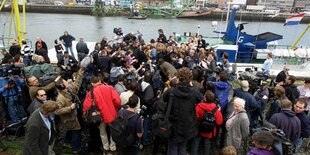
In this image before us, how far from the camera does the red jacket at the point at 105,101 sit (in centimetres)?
404

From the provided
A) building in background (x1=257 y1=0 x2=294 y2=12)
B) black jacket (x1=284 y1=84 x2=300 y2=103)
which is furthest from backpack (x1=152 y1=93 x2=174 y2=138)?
building in background (x1=257 y1=0 x2=294 y2=12)

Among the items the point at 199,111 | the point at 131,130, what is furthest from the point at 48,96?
the point at 199,111

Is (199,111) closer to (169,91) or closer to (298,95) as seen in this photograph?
(169,91)

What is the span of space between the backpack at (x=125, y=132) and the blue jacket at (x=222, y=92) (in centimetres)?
194

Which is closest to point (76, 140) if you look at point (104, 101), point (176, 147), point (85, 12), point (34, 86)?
point (104, 101)

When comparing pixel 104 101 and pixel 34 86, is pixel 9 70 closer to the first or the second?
pixel 34 86

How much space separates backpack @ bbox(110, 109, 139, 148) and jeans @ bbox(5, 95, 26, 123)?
7.77 ft

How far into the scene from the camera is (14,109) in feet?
16.1

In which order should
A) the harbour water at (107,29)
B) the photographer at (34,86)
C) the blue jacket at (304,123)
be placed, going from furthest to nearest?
the harbour water at (107,29) < the photographer at (34,86) < the blue jacket at (304,123)

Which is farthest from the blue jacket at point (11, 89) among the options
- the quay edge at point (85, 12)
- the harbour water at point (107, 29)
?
the quay edge at point (85, 12)

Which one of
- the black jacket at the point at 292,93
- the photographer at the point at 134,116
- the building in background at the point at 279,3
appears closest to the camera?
the photographer at the point at 134,116

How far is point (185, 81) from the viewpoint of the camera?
3.61 m

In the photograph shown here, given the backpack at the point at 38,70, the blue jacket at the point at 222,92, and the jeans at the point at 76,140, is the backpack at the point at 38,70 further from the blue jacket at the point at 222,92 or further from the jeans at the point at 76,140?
the blue jacket at the point at 222,92

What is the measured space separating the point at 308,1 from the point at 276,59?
124 metres
